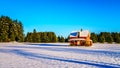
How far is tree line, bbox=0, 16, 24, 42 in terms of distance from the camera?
9444 cm

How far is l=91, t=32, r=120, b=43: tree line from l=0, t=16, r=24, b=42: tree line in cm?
4247

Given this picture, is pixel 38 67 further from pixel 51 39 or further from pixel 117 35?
pixel 117 35

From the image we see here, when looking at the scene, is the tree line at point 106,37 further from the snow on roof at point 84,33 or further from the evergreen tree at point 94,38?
the snow on roof at point 84,33

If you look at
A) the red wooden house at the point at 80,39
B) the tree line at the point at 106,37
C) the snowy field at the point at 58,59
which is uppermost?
the tree line at the point at 106,37

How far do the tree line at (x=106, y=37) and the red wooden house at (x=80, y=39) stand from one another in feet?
182

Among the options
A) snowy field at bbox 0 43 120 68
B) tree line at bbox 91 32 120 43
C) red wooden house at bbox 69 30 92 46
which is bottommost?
snowy field at bbox 0 43 120 68

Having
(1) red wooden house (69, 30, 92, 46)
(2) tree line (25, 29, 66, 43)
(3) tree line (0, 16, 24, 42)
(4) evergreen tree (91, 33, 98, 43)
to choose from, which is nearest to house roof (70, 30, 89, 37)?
(1) red wooden house (69, 30, 92, 46)

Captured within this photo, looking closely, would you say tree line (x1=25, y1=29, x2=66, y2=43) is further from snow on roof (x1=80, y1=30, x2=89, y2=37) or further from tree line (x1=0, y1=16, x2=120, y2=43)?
snow on roof (x1=80, y1=30, x2=89, y2=37)

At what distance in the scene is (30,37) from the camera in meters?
114

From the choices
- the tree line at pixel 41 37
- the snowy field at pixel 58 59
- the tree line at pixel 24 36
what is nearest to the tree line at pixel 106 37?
the tree line at pixel 24 36

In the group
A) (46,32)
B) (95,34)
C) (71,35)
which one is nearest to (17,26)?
(46,32)

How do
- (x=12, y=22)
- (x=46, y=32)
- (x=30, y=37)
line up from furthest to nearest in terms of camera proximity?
(x=46, y=32) < (x=30, y=37) < (x=12, y=22)

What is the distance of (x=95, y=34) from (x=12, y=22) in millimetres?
47734

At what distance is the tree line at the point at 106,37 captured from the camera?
126625 mm
